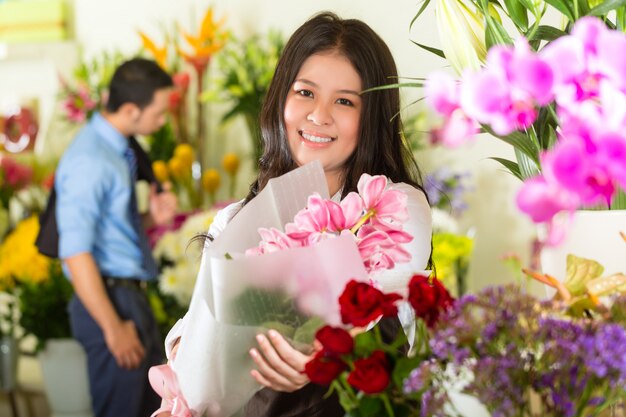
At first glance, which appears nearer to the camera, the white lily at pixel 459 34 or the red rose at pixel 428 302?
the red rose at pixel 428 302

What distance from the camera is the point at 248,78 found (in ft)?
11.2

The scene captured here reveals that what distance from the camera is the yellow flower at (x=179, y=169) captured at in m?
3.62

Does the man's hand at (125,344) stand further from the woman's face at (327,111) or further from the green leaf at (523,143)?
the green leaf at (523,143)

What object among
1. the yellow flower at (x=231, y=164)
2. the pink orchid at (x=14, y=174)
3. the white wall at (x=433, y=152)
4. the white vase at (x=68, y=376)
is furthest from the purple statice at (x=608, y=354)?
the pink orchid at (x=14, y=174)

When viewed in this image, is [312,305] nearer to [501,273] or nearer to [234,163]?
[501,273]

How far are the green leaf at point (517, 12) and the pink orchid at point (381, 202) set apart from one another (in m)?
0.26

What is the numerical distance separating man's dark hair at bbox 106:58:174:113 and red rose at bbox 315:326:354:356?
2.38 m

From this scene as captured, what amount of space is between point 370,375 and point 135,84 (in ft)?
8.01

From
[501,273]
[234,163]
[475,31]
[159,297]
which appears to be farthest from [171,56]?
[475,31]

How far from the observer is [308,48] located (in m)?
1.52

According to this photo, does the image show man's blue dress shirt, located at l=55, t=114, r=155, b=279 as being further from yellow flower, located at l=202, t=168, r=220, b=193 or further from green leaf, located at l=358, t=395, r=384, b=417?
green leaf, located at l=358, t=395, r=384, b=417

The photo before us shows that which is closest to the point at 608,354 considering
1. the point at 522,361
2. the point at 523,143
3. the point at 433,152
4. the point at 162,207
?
the point at 522,361

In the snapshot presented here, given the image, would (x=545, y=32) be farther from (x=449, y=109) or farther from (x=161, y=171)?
(x=161, y=171)

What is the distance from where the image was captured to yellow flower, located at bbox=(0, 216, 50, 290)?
11.4ft
